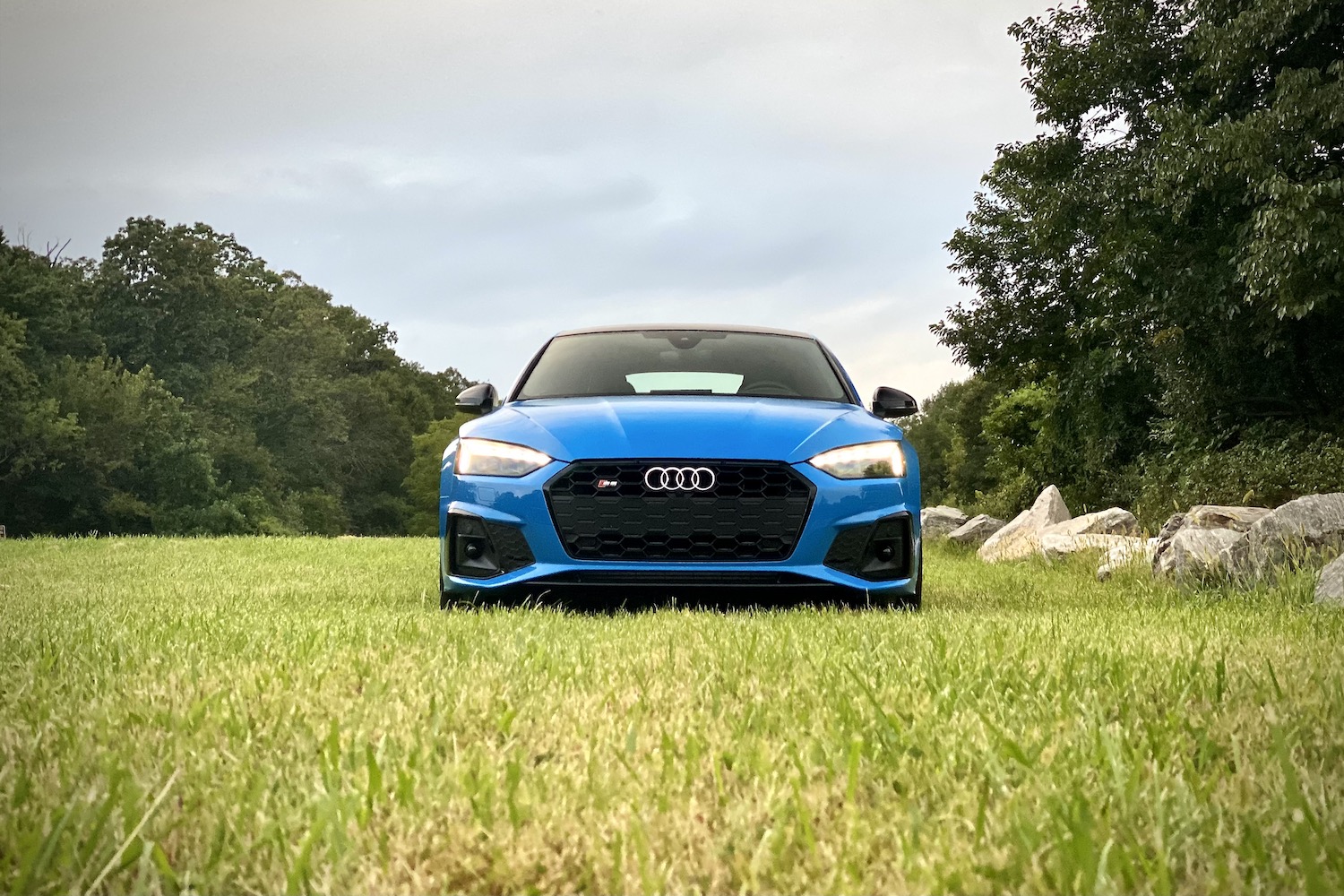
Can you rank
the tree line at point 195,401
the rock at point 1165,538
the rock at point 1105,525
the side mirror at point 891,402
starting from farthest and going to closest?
the tree line at point 195,401, the rock at point 1105,525, the rock at point 1165,538, the side mirror at point 891,402

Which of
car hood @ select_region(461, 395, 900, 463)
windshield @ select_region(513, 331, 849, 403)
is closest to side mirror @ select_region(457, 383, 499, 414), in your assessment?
windshield @ select_region(513, 331, 849, 403)

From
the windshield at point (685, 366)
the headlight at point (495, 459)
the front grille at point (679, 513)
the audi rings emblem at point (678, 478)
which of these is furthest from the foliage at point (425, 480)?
the audi rings emblem at point (678, 478)

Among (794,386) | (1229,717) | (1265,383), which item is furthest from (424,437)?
(1229,717)

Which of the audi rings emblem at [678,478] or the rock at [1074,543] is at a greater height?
the audi rings emblem at [678,478]

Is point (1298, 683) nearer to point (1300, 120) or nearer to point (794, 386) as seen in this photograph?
point (794, 386)

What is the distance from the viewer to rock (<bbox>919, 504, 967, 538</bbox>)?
2106 cm

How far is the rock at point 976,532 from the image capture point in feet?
55.6

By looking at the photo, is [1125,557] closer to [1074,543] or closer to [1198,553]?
[1198,553]

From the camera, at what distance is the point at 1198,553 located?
751 cm

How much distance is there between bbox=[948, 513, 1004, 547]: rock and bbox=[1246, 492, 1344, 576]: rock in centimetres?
899

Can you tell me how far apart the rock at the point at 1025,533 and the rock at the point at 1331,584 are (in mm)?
5869

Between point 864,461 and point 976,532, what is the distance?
1227cm

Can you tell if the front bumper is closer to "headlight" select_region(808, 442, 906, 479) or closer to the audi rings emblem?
"headlight" select_region(808, 442, 906, 479)

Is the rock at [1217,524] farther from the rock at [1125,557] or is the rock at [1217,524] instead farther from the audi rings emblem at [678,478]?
the audi rings emblem at [678,478]
